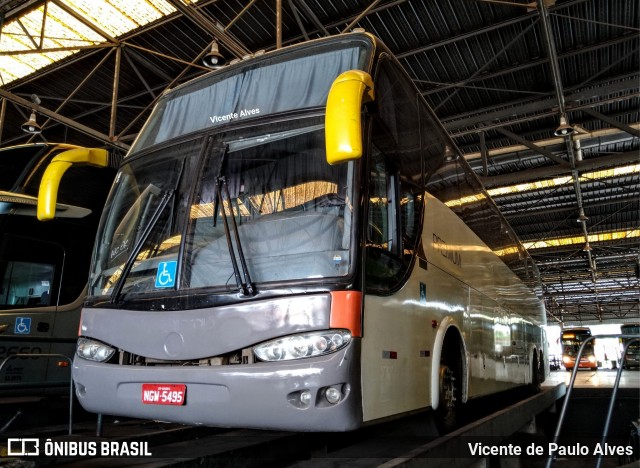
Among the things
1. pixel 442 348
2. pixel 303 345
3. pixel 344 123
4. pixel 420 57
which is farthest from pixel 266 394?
pixel 420 57

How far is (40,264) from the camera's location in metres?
5.92

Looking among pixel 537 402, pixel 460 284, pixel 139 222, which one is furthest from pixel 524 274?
pixel 139 222

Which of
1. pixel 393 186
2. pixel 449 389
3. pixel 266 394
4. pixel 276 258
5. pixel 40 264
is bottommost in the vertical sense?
pixel 449 389

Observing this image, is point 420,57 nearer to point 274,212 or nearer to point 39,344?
point 274,212

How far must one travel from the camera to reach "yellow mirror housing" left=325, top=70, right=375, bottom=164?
268cm

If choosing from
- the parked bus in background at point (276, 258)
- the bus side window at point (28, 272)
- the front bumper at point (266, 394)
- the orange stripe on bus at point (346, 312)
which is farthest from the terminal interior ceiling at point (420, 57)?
the front bumper at point (266, 394)

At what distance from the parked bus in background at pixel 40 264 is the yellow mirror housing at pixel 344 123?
11.8 feet

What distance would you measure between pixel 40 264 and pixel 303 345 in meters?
4.43

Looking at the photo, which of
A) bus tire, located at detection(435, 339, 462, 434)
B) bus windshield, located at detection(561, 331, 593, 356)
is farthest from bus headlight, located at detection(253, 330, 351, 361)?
bus windshield, located at detection(561, 331, 593, 356)

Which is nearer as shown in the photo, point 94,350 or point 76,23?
point 94,350

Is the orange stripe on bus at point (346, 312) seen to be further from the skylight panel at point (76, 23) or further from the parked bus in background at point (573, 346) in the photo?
the parked bus in background at point (573, 346)

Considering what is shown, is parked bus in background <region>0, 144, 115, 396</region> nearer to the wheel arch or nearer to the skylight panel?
the wheel arch

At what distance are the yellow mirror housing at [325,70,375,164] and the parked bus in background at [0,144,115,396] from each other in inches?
142

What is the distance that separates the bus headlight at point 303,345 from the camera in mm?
2848
